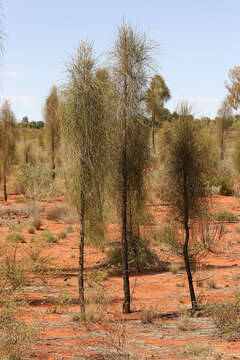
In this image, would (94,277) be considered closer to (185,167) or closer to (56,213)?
(185,167)

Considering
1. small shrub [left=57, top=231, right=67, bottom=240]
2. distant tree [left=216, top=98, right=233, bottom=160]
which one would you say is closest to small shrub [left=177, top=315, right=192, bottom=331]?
small shrub [left=57, top=231, right=67, bottom=240]

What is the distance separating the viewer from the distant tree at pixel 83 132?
9.46 metres

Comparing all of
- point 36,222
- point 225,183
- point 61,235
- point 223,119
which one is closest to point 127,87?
point 61,235

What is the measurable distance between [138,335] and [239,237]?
14424 mm

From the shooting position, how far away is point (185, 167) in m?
10.4

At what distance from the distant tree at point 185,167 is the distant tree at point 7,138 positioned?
78.0 ft

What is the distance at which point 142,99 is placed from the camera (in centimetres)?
1076

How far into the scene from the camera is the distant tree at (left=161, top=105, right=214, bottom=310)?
33.9 feet

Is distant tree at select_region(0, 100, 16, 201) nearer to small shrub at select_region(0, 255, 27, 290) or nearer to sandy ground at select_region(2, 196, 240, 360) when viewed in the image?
sandy ground at select_region(2, 196, 240, 360)

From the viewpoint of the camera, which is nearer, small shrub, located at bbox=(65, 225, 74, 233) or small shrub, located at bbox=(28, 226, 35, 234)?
small shrub, located at bbox=(28, 226, 35, 234)

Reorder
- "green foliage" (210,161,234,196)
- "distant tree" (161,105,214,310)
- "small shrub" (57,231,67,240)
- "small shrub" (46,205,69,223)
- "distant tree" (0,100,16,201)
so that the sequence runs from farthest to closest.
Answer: "green foliage" (210,161,234,196) → "distant tree" (0,100,16,201) → "small shrub" (46,205,69,223) → "small shrub" (57,231,67,240) → "distant tree" (161,105,214,310)

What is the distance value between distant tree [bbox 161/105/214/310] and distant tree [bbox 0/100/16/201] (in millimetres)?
23775

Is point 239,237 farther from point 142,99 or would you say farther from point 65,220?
point 142,99

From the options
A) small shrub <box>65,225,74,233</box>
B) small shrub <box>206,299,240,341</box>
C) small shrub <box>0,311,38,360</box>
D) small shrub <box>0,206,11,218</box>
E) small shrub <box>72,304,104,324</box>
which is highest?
small shrub <box>0,311,38,360</box>
